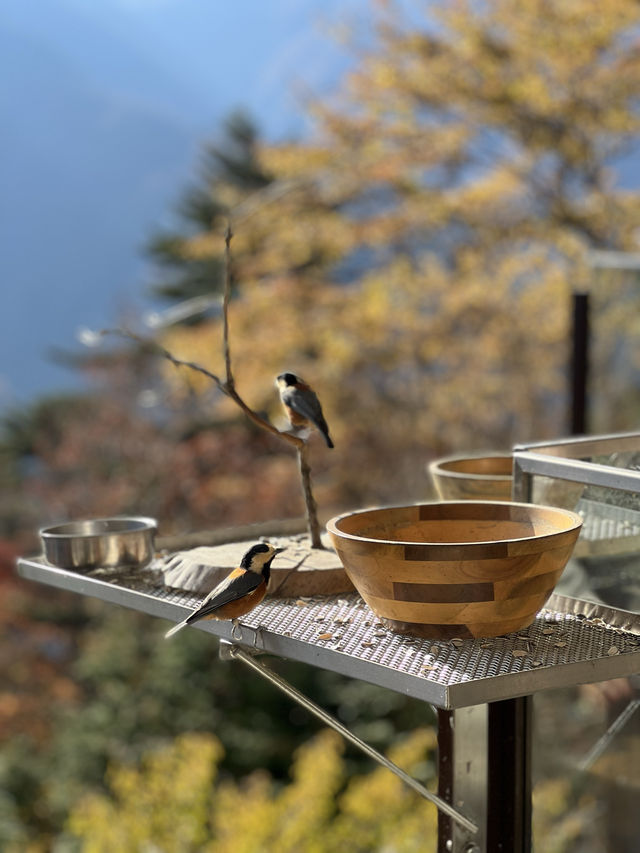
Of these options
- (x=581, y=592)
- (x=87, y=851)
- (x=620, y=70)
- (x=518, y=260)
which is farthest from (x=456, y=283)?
(x=581, y=592)

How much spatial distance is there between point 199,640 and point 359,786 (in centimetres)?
167

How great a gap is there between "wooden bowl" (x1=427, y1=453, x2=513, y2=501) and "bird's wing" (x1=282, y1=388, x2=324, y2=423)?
29 cm

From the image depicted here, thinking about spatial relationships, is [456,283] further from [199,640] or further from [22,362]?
[22,362]

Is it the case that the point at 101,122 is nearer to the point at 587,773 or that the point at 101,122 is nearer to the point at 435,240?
the point at 435,240

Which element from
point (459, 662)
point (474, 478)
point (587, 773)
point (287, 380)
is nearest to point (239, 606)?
point (459, 662)

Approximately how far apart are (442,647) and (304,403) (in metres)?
0.49

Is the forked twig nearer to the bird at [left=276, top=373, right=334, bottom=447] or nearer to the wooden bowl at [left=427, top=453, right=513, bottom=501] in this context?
the bird at [left=276, top=373, right=334, bottom=447]

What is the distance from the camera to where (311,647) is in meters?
1.17

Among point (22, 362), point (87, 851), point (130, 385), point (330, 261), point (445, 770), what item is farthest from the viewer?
point (22, 362)

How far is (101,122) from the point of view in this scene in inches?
1217

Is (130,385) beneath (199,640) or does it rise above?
above

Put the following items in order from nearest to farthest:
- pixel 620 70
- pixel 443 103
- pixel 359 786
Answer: pixel 359 786
pixel 620 70
pixel 443 103

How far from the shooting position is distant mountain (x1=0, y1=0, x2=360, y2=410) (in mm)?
27078

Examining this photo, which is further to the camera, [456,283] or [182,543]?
[456,283]
